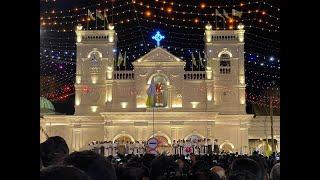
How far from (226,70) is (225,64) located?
57 cm

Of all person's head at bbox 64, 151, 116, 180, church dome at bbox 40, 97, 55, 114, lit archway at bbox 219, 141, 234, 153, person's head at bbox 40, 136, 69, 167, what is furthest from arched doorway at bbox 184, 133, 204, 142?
person's head at bbox 64, 151, 116, 180

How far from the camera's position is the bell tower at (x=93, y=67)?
4975 cm

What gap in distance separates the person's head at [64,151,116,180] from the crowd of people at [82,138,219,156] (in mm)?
37465

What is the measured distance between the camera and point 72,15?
46.7 m

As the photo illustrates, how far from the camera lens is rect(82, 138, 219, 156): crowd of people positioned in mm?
42219

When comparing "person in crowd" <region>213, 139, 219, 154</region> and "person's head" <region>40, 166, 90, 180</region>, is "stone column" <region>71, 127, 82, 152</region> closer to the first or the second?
"person in crowd" <region>213, 139, 219, 154</region>

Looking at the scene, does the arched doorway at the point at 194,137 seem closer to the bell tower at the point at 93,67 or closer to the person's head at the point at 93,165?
the bell tower at the point at 93,67

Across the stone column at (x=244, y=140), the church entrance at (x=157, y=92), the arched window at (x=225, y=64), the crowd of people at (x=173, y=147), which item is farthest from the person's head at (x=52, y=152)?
the arched window at (x=225, y=64)

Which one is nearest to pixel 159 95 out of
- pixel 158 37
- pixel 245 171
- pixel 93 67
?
pixel 158 37
